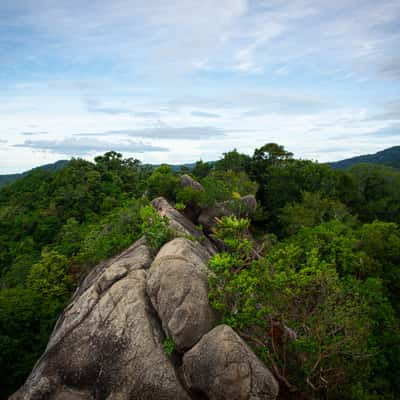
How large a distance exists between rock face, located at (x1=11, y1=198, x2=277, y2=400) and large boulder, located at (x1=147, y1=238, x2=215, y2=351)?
0.04m

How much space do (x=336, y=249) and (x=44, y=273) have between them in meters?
21.5

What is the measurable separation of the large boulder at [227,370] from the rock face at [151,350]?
Answer: 28 millimetres

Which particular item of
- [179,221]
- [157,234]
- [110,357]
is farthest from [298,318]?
[179,221]

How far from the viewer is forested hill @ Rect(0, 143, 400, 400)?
1201 centimetres

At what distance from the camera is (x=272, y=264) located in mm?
12977

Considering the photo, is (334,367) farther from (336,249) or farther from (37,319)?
(37,319)

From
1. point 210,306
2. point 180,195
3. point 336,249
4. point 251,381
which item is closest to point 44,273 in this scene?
point 180,195

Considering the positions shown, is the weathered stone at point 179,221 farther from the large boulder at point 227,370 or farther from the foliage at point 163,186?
the large boulder at point 227,370

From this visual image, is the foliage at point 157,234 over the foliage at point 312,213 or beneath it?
over

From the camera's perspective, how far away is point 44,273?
23953 mm

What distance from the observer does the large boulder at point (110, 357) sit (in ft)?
38.0

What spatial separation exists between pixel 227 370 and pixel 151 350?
11.5 feet

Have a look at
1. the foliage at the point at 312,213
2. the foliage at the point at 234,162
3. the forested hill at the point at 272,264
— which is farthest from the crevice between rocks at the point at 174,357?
the foliage at the point at 234,162

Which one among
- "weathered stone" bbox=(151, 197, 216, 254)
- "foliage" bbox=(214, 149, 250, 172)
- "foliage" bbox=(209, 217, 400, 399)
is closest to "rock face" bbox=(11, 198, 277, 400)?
"foliage" bbox=(209, 217, 400, 399)
